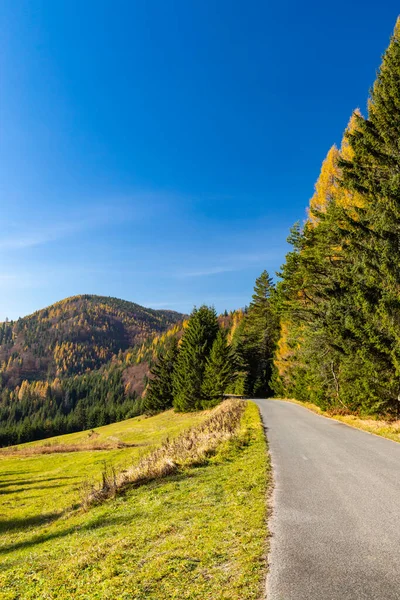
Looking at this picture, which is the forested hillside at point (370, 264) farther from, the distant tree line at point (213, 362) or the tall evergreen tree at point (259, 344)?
the tall evergreen tree at point (259, 344)

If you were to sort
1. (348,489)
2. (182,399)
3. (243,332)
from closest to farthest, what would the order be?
(348,489)
(182,399)
(243,332)

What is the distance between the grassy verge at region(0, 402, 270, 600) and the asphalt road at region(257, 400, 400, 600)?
0.37 metres

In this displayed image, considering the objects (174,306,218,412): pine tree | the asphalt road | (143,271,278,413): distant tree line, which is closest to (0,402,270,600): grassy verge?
the asphalt road

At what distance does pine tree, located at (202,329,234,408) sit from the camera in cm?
4009

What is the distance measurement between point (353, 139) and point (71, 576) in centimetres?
2083

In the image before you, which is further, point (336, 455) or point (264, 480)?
point (336, 455)

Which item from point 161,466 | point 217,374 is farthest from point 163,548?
point 217,374

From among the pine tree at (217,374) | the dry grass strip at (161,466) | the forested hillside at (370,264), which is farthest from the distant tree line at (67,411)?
the forested hillside at (370,264)

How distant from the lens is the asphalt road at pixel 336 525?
3.57 metres

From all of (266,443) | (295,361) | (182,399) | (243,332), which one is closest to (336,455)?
(266,443)

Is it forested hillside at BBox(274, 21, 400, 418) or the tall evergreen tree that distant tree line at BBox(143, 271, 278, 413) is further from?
forested hillside at BBox(274, 21, 400, 418)

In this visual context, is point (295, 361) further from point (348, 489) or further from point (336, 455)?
point (348, 489)

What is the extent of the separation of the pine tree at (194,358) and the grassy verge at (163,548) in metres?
34.0

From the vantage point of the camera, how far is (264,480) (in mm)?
8062
